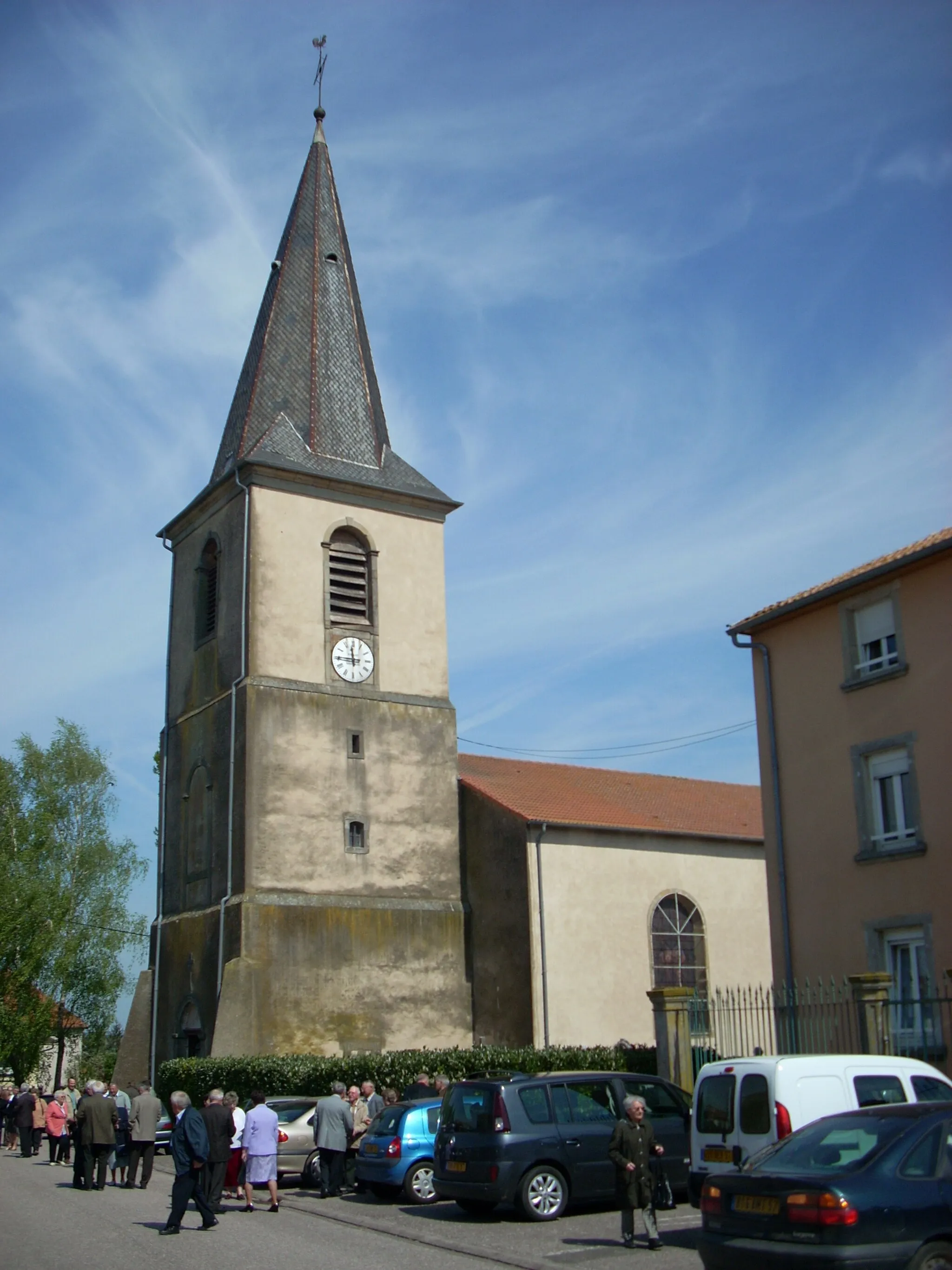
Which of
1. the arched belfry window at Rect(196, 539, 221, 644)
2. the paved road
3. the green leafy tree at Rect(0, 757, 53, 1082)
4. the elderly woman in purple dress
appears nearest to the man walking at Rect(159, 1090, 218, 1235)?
the paved road

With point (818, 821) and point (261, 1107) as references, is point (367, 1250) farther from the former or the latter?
point (818, 821)

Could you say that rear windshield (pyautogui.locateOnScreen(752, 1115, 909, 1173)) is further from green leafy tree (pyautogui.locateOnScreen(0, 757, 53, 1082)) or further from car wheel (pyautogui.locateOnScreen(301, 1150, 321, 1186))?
green leafy tree (pyautogui.locateOnScreen(0, 757, 53, 1082))

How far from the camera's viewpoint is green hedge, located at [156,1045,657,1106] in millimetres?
22188

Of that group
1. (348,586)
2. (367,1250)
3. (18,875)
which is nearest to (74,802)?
(18,875)

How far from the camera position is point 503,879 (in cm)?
2908

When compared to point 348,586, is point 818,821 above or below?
below

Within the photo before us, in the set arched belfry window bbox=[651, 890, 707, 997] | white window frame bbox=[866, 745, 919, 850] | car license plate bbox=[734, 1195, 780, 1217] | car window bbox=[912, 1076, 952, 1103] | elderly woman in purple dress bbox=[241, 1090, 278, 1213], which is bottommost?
elderly woman in purple dress bbox=[241, 1090, 278, 1213]

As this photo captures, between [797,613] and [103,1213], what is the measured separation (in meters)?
13.0

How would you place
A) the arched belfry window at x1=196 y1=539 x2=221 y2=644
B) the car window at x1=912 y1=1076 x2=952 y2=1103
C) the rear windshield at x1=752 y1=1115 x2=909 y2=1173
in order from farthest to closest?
the arched belfry window at x1=196 y1=539 x2=221 y2=644, the car window at x1=912 y1=1076 x2=952 y2=1103, the rear windshield at x1=752 y1=1115 x2=909 y2=1173

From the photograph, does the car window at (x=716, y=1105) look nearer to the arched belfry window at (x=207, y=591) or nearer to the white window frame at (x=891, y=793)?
the white window frame at (x=891, y=793)

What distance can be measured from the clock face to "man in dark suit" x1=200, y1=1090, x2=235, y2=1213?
15.8m

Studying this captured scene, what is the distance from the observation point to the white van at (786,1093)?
11.8m

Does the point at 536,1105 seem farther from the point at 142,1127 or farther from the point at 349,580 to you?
the point at 349,580

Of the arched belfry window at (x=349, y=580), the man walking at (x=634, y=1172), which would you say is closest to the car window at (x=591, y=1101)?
the man walking at (x=634, y=1172)
